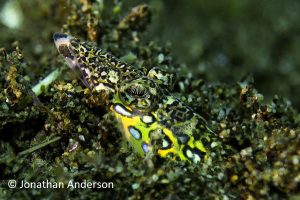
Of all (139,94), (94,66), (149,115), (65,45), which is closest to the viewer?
(139,94)

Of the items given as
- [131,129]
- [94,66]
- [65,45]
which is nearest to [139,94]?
[131,129]

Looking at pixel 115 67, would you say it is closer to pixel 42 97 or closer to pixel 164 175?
pixel 42 97

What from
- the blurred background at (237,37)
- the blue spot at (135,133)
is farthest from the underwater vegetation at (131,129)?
the blurred background at (237,37)

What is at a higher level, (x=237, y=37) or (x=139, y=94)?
(x=237, y=37)

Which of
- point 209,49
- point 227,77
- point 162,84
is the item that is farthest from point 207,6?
point 162,84

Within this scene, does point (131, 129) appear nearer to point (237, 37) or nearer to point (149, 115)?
point (149, 115)

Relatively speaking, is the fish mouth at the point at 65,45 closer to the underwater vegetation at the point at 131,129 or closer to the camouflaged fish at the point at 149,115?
the underwater vegetation at the point at 131,129

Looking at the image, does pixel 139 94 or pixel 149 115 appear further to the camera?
pixel 149 115
